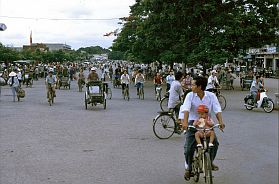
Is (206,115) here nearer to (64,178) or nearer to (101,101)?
(64,178)

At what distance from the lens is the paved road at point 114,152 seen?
7.05 m

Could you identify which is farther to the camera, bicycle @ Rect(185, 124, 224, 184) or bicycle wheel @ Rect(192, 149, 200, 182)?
bicycle wheel @ Rect(192, 149, 200, 182)

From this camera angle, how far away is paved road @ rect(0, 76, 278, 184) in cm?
705

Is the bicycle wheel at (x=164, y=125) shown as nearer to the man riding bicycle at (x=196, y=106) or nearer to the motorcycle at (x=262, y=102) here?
the man riding bicycle at (x=196, y=106)

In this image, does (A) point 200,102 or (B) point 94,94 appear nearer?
(A) point 200,102

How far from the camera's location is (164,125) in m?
11.6

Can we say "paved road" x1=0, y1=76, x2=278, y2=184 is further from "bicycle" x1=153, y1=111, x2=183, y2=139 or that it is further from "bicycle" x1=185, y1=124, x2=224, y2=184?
"bicycle" x1=185, y1=124, x2=224, y2=184

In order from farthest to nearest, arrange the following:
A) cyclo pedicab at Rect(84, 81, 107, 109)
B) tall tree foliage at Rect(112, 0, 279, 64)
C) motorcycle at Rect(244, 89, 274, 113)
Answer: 1. tall tree foliage at Rect(112, 0, 279, 64)
2. cyclo pedicab at Rect(84, 81, 107, 109)
3. motorcycle at Rect(244, 89, 274, 113)

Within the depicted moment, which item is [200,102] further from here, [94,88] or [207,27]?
[207,27]

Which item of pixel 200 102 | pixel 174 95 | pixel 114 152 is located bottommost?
pixel 114 152

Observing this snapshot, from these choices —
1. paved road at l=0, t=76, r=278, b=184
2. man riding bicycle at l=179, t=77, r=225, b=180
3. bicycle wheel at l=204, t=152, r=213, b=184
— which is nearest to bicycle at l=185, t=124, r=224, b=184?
bicycle wheel at l=204, t=152, r=213, b=184

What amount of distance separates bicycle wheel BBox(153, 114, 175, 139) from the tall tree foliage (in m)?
22.0

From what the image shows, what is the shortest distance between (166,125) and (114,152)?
264cm

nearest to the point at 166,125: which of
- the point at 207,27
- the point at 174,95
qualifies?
the point at 174,95
